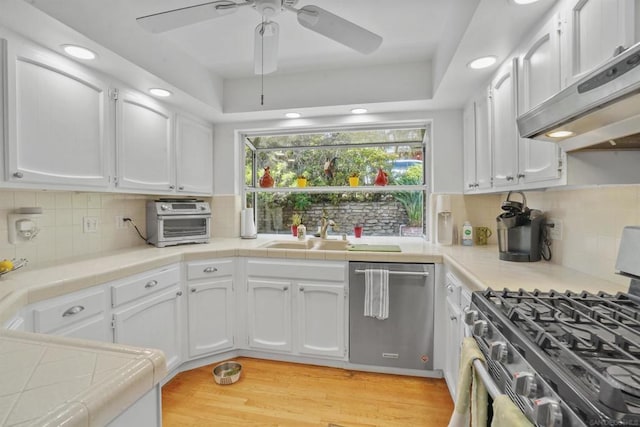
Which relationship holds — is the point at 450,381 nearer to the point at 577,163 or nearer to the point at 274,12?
the point at 577,163

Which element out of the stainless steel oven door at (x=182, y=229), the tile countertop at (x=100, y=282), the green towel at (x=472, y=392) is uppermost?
the stainless steel oven door at (x=182, y=229)

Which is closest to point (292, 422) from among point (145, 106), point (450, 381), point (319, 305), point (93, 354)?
point (319, 305)

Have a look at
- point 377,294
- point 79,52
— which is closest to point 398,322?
point 377,294

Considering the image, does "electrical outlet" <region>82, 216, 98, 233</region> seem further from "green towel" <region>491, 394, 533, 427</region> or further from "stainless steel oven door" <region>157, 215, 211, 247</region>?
"green towel" <region>491, 394, 533, 427</region>

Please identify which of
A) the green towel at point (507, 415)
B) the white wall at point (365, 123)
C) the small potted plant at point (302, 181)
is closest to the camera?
the green towel at point (507, 415)

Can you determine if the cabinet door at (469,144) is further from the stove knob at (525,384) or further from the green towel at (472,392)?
the stove knob at (525,384)

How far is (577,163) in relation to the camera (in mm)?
1281

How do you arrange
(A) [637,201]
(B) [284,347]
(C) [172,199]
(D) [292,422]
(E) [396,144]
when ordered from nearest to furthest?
(A) [637,201], (D) [292,422], (B) [284,347], (C) [172,199], (E) [396,144]

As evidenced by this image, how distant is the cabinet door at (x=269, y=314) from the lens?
2.45 metres

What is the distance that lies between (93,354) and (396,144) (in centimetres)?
289

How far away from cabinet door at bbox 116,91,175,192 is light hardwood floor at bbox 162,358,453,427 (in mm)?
1442

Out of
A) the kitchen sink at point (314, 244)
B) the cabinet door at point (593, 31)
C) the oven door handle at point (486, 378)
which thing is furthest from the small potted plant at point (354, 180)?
the oven door handle at point (486, 378)

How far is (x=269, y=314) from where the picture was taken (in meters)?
2.48

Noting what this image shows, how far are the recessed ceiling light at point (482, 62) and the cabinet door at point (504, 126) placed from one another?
0.08m
